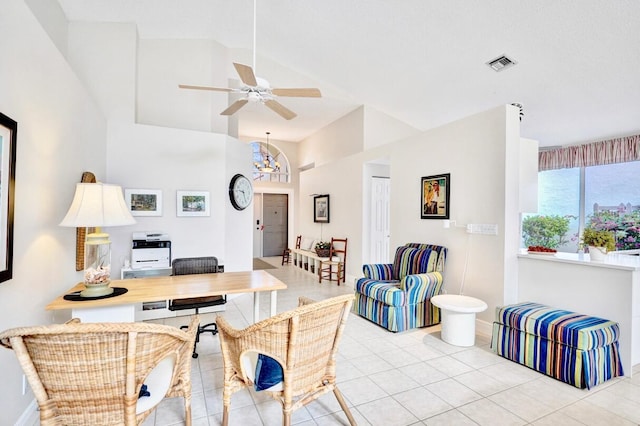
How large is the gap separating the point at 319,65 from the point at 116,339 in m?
5.22

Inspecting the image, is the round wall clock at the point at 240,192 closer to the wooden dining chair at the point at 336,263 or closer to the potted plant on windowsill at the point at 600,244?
the wooden dining chair at the point at 336,263

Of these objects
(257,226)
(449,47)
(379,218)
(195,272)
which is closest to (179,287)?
(195,272)

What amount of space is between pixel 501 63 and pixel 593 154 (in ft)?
10.3

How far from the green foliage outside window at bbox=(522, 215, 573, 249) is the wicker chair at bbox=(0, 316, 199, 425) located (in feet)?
21.8

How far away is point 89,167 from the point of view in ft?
11.0

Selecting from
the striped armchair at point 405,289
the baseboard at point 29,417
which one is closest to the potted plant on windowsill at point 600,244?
the striped armchair at point 405,289

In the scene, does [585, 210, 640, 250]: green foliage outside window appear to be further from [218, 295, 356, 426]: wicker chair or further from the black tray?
the black tray

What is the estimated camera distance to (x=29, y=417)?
1.97 metres

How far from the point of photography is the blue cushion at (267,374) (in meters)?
1.64

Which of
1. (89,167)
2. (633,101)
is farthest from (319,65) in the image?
(633,101)

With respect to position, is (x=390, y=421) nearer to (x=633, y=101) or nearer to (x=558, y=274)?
(x=558, y=274)

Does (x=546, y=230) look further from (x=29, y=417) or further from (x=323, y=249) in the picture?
(x=29, y=417)

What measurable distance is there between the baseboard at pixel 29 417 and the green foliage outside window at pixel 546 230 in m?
7.14

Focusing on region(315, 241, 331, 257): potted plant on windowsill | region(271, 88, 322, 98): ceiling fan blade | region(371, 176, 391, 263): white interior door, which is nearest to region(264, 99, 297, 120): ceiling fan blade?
region(271, 88, 322, 98): ceiling fan blade
